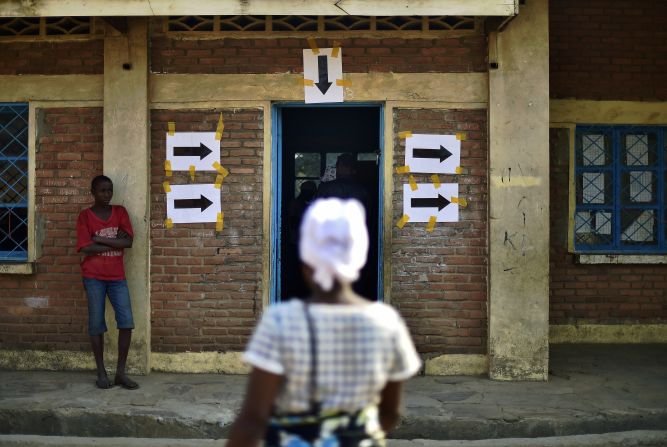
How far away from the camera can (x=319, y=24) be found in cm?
748

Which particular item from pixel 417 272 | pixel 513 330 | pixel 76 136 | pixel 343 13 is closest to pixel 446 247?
pixel 417 272

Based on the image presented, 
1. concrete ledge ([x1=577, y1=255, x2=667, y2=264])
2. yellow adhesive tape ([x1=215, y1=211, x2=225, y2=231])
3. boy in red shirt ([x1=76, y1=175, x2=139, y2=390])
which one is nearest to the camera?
boy in red shirt ([x1=76, y1=175, x2=139, y2=390])

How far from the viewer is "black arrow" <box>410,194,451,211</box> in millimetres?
7477

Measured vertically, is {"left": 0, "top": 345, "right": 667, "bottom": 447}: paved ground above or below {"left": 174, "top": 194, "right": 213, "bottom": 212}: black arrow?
below

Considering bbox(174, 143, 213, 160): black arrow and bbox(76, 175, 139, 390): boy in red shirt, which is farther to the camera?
bbox(174, 143, 213, 160): black arrow

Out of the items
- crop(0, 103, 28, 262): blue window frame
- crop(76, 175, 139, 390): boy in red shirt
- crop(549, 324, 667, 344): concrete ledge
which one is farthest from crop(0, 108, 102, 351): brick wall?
crop(549, 324, 667, 344): concrete ledge

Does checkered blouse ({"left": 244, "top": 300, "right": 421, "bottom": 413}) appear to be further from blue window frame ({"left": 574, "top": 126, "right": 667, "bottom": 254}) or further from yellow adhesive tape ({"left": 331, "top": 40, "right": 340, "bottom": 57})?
blue window frame ({"left": 574, "top": 126, "right": 667, "bottom": 254})

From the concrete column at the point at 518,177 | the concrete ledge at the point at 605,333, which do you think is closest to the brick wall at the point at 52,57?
the concrete column at the point at 518,177

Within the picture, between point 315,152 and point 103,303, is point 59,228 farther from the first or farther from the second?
point 315,152

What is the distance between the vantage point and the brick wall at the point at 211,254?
753 cm

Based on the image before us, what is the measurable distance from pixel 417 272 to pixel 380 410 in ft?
15.7

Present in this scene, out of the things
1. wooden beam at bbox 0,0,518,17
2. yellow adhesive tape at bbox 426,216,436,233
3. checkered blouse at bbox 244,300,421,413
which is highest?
wooden beam at bbox 0,0,518,17

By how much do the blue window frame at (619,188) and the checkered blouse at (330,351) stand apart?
6864mm

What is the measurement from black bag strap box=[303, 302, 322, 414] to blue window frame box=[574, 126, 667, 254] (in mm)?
6977
